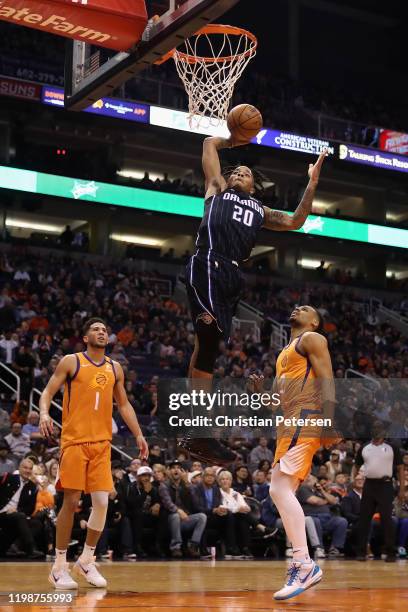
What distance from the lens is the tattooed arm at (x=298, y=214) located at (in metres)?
6.46

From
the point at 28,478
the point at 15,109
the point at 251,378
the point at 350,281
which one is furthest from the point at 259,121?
the point at 350,281

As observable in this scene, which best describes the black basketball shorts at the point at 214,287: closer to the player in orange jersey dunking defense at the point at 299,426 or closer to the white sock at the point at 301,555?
the player in orange jersey dunking defense at the point at 299,426

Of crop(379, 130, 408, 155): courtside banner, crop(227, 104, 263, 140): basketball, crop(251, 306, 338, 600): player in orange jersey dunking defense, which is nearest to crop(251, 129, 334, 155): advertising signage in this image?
crop(379, 130, 408, 155): courtside banner

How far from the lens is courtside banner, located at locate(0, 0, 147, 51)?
719 cm

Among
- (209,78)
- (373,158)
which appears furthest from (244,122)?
(373,158)

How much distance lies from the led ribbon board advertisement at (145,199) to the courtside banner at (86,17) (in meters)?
18.1

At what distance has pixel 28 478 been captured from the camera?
38.7 feet

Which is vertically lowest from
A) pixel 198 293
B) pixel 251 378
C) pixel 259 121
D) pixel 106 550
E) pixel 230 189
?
pixel 106 550

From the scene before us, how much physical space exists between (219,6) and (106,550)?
7.97m

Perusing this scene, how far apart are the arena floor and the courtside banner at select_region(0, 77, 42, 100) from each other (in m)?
15.9

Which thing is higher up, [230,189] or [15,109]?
[15,109]

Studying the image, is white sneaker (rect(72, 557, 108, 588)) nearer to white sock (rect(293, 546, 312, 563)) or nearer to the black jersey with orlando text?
white sock (rect(293, 546, 312, 563))

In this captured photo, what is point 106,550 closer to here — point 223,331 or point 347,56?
point 223,331

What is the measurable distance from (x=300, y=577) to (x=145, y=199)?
21741 mm
